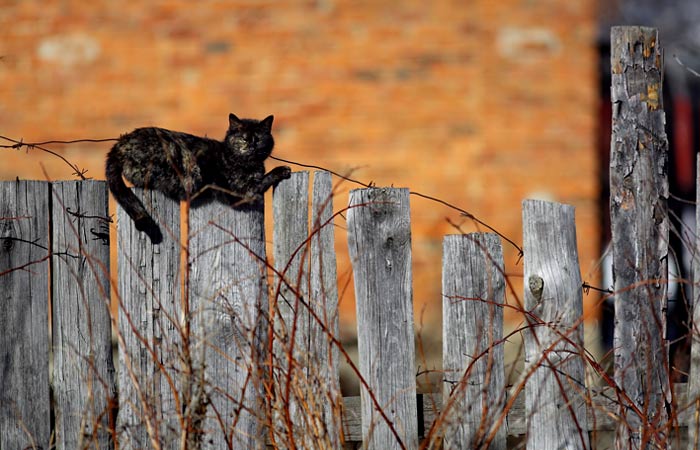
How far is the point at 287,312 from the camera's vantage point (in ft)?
9.96

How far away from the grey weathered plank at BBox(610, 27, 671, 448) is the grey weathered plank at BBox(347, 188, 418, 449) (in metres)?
0.82

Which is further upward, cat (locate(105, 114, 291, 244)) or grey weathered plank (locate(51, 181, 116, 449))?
cat (locate(105, 114, 291, 244))

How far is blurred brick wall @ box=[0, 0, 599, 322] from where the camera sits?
655 cm

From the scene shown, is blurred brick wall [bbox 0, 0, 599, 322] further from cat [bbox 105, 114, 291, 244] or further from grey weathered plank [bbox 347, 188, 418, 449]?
grey weathered plank [bbox 347, 188, 418, 449]

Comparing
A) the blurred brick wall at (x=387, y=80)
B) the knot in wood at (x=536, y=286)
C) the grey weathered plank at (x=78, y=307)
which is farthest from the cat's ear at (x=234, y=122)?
the blurred brick wall at (x=387, y=80)

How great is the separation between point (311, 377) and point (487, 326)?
73cm

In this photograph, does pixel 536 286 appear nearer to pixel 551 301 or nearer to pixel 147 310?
pixel 551 301

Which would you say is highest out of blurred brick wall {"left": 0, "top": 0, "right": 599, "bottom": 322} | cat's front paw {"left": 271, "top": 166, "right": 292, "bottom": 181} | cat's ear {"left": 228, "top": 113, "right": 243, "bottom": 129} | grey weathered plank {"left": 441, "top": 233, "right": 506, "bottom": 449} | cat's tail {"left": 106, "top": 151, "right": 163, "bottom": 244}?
blurred brick wall {"left": 0, "top": 0, "right": 599, "bottom": 322}

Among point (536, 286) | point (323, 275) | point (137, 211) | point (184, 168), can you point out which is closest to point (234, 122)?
point (184, 168)

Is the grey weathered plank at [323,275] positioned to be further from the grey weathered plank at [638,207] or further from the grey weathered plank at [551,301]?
the grey weathered plank at [638,207]

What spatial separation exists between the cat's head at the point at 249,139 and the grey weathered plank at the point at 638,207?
1497 mm

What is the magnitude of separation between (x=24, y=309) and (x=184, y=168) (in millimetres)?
813

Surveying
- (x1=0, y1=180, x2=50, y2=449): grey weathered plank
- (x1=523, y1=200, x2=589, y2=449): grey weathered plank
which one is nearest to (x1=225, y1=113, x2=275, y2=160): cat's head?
(x1=0, y1=180, x2=50, y2=449): grey weathered plank

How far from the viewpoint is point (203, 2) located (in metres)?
6.59
